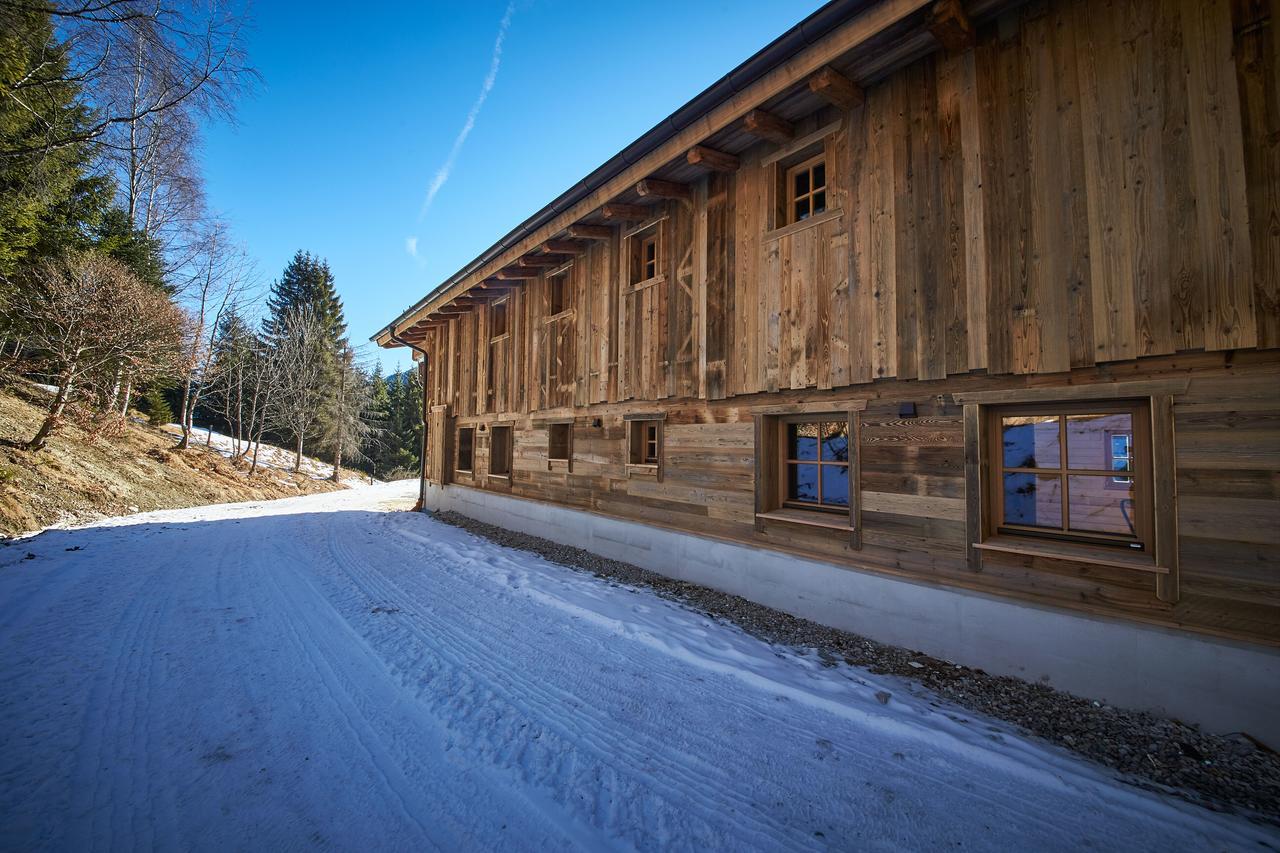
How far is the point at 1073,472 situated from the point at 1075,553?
0.63 metres

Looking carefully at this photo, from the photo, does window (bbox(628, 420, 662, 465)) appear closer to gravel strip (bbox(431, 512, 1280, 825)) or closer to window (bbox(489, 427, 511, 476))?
gravel strip (bbox(431, 512, 1280, 825))

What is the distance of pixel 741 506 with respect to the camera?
19.6 ft

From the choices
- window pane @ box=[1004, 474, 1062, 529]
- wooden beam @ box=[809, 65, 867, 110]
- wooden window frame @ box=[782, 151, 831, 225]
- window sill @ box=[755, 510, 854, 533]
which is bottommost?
window sill @ box=[755, 510, 854, 533]

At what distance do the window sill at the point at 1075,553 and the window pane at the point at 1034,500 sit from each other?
23 cm

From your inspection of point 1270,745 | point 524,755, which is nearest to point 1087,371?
point 1270,745

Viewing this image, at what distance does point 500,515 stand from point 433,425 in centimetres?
592

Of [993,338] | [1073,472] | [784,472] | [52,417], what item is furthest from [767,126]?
[52,417]

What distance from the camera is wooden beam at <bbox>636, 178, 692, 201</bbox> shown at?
6.77 m

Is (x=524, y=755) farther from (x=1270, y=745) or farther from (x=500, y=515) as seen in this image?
(x=500, y=515)

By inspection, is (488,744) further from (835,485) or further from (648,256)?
(648,256)

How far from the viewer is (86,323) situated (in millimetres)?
11227

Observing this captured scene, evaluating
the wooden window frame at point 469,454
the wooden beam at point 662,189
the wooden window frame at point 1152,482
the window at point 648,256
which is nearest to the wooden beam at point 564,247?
the window at point 648,256

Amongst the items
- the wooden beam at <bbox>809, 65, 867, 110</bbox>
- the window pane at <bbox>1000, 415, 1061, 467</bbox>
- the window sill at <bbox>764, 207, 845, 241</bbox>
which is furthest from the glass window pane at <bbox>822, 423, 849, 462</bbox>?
the wooden beam at <bbox>809, 65, 867, 110</bbox>

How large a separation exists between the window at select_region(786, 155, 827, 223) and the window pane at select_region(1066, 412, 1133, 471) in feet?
10.5
